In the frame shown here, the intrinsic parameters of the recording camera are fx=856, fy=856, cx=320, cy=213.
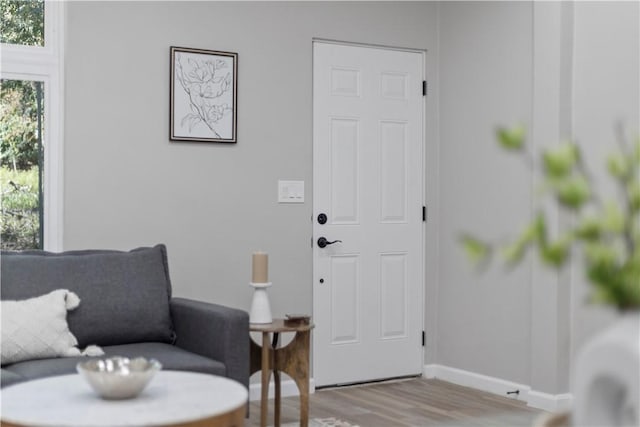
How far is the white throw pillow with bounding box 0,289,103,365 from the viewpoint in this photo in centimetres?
339

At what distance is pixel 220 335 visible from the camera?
11.8 feet

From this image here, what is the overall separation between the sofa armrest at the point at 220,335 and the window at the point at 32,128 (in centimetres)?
89

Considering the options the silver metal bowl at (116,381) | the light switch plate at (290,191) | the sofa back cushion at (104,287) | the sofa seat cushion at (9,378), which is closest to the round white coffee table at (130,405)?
the silver metal bowl at (116,381)

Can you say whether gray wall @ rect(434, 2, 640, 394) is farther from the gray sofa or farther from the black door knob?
the gray sofa

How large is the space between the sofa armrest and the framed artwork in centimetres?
111

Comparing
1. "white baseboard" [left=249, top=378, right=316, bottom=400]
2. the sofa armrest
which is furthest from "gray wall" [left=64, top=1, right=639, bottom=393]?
the sofa armrest

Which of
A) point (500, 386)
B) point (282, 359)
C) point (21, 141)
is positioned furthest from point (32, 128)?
point (500, 386)

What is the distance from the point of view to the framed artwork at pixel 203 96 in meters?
4.50

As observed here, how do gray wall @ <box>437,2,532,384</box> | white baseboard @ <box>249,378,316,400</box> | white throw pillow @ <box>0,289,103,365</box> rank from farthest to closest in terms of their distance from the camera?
gray wall @ <box>437,2,532,384</box>
white baseboard @ <box>249,378,316,400</box>
white throw pillow @ <box>0,289,103,365</box>

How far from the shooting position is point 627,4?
4238 millimetres

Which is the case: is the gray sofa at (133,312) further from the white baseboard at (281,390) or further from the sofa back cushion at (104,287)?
the white baseboard at (281,390)

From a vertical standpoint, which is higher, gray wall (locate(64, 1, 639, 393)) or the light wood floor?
gray wall (locate(64, 1, 639, 393))

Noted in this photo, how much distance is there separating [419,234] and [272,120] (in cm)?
123

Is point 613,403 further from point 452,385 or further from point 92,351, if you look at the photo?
point 452,385
